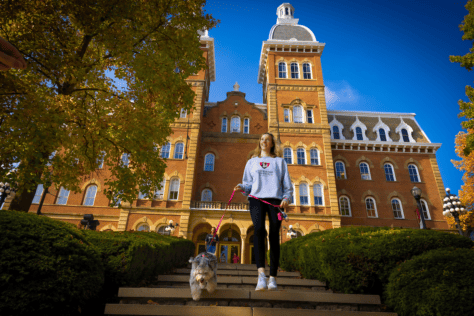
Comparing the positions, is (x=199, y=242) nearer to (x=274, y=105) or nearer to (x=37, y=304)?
(x=274, y=105)

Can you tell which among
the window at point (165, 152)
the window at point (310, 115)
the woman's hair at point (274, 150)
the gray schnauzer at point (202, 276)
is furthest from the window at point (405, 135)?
the gray schnauzer at point (202, 276)

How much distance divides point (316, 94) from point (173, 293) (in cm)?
2501

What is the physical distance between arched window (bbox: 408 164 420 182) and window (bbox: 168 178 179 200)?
73.9 feet

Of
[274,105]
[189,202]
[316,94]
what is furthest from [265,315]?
[316,94]

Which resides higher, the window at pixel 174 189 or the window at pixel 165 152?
the window at pixel 165 152

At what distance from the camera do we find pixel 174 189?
70.7 ft

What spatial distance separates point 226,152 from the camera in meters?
24.4

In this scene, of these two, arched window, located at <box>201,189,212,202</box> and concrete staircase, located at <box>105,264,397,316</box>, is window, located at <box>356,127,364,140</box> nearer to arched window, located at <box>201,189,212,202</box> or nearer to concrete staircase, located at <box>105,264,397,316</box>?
arched window, located at <box>201,189,212,202</box>

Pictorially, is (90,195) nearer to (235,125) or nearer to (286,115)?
(235,125)

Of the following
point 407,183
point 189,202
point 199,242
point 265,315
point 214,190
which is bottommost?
point 265,315

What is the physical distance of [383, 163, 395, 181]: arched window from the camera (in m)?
24.9

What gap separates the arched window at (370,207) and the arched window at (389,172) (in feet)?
9.96

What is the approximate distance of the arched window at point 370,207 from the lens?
76.9 ft

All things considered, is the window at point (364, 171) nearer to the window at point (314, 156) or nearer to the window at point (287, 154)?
the window at point (314, 156)
